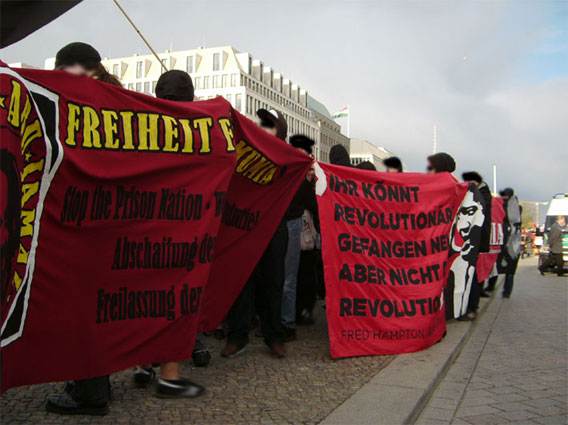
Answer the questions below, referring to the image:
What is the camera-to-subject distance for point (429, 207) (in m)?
5.27

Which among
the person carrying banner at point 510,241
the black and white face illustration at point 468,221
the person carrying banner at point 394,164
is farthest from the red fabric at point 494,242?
the person carrying banner at point 394,164

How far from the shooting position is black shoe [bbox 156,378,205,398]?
3131mm

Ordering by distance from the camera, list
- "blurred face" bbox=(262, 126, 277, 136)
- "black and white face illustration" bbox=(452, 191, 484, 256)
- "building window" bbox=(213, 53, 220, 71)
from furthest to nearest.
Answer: "building window" bbox=(213, 53, 220, 71)
"black and white face illustration" bbox=(452, 191, 484, 256)
"blurred face" bbox=(262, 126, 277, 136)

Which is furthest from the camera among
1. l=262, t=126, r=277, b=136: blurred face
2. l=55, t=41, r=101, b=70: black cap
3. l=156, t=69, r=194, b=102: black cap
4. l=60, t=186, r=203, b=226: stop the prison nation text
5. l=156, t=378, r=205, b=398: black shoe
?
l=262, t=126, r=277, b=136: blurred face

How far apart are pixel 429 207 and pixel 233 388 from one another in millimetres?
2711

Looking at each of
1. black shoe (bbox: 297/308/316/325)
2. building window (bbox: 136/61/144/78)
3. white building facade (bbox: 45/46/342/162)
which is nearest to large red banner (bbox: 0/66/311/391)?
black shoe (bbox: 297/308/316/325)

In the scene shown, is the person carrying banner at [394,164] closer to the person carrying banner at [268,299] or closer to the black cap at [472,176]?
the black cap at [472,176]

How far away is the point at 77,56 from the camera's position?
302cm

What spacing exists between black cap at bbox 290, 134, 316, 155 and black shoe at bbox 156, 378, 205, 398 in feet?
8.26

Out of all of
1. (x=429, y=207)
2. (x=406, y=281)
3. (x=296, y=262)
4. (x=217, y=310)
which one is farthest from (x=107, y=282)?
(x=429, y=207)

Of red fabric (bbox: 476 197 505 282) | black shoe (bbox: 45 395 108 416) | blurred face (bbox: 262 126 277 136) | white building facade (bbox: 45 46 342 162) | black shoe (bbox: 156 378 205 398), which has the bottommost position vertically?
black shoe (bbox: 45 395 108 416)

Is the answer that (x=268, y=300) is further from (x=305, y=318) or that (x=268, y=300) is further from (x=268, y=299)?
(x=305, y=318)

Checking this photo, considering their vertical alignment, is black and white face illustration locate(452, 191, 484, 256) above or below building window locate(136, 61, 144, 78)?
below

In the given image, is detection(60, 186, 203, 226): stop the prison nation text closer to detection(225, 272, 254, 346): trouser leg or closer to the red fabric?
detection(225, 272, 254, 346): trouser leg
